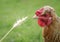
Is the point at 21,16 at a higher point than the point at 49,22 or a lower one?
higher

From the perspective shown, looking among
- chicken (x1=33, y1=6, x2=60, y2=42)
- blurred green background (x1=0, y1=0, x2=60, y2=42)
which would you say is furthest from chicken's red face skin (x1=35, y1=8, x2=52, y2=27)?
blurred green background (x1=0, y1=0, x2=60, y2=42)

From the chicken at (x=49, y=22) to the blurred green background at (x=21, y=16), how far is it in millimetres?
1305

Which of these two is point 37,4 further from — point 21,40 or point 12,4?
point 21,40

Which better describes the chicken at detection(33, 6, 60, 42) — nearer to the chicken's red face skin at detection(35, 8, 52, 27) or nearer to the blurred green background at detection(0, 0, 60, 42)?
the chicken's red face skin at detection(35, 8, 52, 27)

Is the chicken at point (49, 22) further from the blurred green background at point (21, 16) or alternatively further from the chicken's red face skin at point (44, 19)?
the blurred green background at point (21, 16)

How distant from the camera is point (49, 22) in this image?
8.87ft

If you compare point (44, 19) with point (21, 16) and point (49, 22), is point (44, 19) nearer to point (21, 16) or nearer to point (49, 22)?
point (49, 22)

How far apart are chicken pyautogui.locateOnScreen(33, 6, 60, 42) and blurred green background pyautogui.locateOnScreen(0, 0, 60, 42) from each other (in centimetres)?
130

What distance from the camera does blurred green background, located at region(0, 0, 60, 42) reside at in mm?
5238

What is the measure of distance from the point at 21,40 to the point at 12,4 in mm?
2992

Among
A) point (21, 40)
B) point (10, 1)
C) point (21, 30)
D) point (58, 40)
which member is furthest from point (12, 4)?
point (58, 40)

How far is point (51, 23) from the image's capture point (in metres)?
2.73

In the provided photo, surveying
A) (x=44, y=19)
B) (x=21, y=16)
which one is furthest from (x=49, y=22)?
(x=21, y=16)

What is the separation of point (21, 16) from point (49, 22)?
3.95 metres
